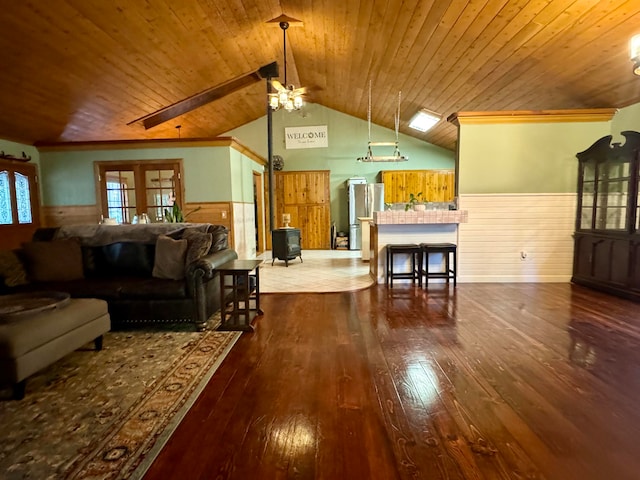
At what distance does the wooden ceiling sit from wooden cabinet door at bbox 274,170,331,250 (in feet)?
9.87

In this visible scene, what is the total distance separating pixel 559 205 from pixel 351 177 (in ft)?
17.0

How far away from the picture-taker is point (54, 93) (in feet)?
16.4

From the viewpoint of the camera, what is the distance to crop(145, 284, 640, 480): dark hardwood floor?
1.66 metres

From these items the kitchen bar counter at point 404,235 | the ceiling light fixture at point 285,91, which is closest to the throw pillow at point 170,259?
→ the ceiling light fixture at point 285,91

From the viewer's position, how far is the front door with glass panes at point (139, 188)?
262 inches

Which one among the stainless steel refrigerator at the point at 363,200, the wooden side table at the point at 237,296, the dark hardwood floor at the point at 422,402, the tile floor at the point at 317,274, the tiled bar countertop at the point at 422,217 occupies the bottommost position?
the dark hardwood floor at the point at 422,402

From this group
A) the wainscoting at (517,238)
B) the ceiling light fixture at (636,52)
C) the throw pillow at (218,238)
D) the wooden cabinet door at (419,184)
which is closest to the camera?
the ceiling light fixture at (636,52)

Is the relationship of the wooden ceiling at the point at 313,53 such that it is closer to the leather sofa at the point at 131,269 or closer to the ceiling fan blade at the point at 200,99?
the ceiling fan blade at the point at 200,99

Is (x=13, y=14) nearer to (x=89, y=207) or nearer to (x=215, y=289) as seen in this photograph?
(x=215, y=289)

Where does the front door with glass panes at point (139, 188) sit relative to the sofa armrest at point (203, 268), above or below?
above

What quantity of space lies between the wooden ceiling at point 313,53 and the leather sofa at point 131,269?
2090 millimetres

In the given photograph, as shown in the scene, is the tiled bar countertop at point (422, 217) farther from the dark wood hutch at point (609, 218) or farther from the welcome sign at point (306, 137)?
the welcome sign at point (306, 137)

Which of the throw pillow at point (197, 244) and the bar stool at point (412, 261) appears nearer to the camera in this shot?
the throw pillow at point (197, 244)

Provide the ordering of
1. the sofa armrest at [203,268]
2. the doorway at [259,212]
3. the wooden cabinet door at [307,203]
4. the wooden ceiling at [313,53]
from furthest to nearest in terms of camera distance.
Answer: the wooden cabinet door at [307,203] → the doorway at [259,212] → the wooden ceiling at [313,53] → the sofa armrest at [203,268]
